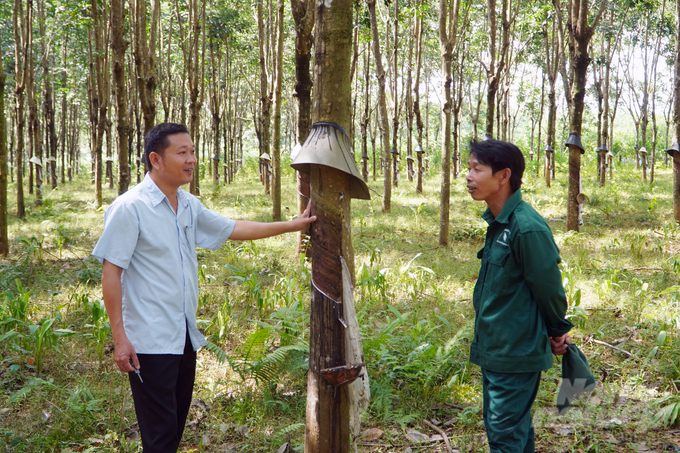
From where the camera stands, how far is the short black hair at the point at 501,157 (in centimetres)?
222

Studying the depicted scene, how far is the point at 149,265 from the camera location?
2283 millimetres

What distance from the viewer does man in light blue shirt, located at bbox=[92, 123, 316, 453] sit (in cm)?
220

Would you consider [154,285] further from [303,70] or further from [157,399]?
[303,70]

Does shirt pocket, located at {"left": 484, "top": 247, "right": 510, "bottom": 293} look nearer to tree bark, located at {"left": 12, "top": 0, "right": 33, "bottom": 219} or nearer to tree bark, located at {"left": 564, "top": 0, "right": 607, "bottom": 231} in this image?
tree bark, located at {"left": 564, "top": 0, "right": 607, "bottom": 231}

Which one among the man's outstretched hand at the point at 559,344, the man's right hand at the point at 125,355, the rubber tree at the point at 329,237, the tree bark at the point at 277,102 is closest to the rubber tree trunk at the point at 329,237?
the rubber tree at the point at 329,237

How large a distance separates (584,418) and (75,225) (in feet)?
32.9

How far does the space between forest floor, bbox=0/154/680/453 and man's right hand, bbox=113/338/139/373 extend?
3.26 feet

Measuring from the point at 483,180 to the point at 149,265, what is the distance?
5.34ft

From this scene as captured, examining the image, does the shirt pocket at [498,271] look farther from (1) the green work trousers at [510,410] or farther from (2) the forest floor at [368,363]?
(2) the forest floor at [368,363]

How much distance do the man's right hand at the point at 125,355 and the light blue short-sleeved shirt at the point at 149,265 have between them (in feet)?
0.16

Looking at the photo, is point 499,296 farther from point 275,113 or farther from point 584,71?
point 275,113

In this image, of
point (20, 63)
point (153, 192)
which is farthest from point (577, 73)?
point (20, 63)

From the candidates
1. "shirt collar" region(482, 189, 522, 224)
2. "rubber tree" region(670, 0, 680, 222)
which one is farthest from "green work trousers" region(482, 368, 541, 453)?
"rubber tree" region(670, 0, 680, 222)

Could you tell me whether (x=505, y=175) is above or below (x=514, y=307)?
above
